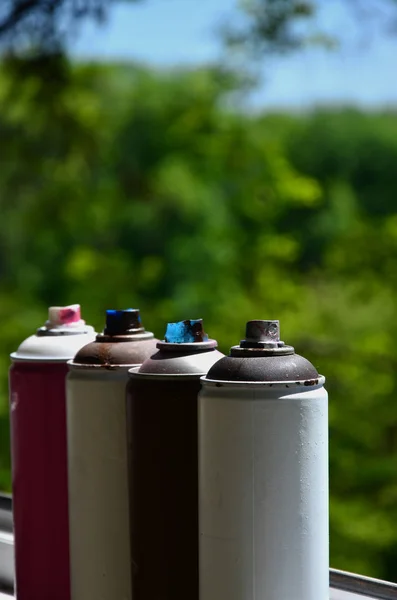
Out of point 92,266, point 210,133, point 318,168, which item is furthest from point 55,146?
point 318,168

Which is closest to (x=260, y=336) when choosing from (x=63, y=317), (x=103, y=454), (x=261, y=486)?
(x=261, y=486)

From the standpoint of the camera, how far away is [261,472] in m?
0.88

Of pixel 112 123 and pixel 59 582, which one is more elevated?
pixel 112 123

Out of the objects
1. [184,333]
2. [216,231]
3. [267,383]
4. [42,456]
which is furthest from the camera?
[216,231]

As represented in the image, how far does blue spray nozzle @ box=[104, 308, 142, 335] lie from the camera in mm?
1072

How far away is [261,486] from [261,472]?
14mm

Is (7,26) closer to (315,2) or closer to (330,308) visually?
(315,2)

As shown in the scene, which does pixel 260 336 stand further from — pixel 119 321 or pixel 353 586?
pixel 353 586

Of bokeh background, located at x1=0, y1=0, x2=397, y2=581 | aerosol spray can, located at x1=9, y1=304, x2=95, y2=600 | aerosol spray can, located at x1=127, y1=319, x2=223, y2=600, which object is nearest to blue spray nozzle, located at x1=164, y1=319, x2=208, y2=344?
aerosol spray can, located at x1=127, y1=319, x2=223, y2=600

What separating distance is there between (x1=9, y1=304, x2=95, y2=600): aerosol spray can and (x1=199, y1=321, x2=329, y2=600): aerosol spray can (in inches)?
11.9

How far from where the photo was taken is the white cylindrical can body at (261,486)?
875 mm

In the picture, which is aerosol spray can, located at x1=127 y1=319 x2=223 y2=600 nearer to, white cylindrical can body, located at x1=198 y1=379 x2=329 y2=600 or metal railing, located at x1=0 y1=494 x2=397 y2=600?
white cylindrical can body, located at x1=198 y1=379 x2=329 y2=600

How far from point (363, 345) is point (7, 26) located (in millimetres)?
3924

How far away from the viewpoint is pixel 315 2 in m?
5.91
